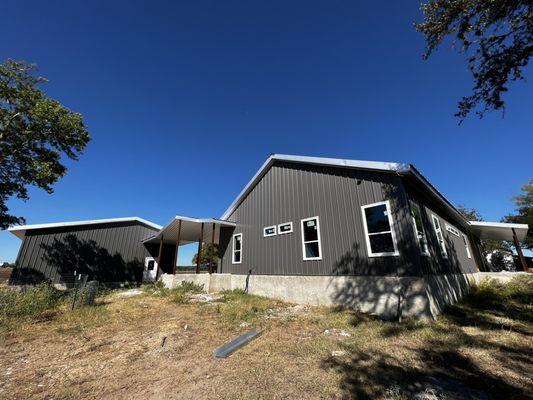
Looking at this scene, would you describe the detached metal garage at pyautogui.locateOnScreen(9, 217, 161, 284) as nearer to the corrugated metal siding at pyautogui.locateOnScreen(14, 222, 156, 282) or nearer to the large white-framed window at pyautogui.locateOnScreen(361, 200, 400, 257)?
the corrugated metal siding at pyautogui.locateOnScreen(14, 222, 156, 282)

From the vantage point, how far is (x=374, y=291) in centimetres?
817

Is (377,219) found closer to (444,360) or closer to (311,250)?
(311,250)

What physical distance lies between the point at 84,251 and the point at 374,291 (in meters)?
20.9

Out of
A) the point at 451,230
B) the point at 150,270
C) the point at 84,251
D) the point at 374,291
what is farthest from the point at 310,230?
the point at 84,251

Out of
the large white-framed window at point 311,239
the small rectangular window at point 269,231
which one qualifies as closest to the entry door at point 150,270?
the small rectangular window at point 269,231

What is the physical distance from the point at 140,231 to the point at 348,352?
21631 mm

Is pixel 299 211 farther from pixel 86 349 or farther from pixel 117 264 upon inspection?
pixel 117 264

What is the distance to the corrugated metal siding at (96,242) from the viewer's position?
17156 millimetres

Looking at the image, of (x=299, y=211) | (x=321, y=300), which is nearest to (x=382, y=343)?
(x=321, y=300)

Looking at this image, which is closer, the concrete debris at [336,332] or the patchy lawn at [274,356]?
the patchy lawn at [274,356]

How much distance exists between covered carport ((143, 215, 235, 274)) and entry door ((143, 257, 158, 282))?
1.89 ft

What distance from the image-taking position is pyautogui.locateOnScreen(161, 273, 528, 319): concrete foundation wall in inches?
289

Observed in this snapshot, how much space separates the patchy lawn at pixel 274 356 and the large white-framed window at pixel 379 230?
2263 mm

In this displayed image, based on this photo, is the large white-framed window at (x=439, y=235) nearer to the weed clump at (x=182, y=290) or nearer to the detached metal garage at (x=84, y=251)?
the weed clump at (x=182, y=290)
